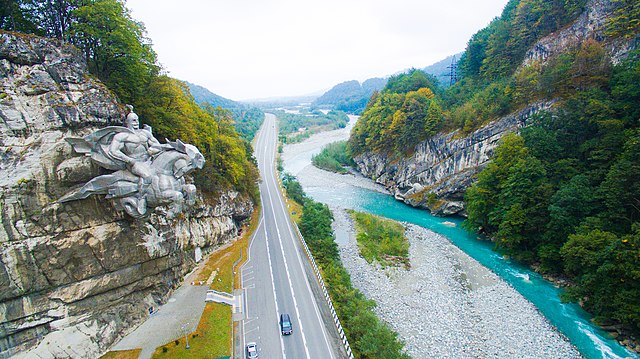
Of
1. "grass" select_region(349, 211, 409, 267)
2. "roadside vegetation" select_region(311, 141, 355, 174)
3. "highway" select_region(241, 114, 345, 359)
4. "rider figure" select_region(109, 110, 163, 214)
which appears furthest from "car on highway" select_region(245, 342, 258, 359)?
"roadside vegetation" select_region(311, 141, 355, 174)

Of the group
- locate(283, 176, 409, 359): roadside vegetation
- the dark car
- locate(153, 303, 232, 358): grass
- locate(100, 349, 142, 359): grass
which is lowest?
locate(283, 176, 409, 359): roadside vegetation

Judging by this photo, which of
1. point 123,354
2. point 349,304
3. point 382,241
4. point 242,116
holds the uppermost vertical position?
point 242,116

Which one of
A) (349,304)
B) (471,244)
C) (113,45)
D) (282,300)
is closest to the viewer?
(113,45)

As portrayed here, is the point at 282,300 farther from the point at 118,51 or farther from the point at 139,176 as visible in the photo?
the point at 118,51

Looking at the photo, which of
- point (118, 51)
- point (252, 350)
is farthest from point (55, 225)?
point (252, 350)

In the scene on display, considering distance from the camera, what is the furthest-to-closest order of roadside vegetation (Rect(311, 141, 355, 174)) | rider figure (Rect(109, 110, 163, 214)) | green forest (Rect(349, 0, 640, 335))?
roadside vegetation (Rect(311, 141, 355, 174)), green forest (Rect(349, 0, 640, 335)), rider figure (Rect(109, 110, 163, 214))

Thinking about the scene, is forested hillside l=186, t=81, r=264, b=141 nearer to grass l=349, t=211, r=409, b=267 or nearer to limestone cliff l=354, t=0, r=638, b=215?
limestone cliff l=354, t=0, r=638, b=215

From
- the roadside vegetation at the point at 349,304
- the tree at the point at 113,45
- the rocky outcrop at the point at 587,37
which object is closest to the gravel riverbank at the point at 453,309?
the roadside vegetation at the point at 349,304
